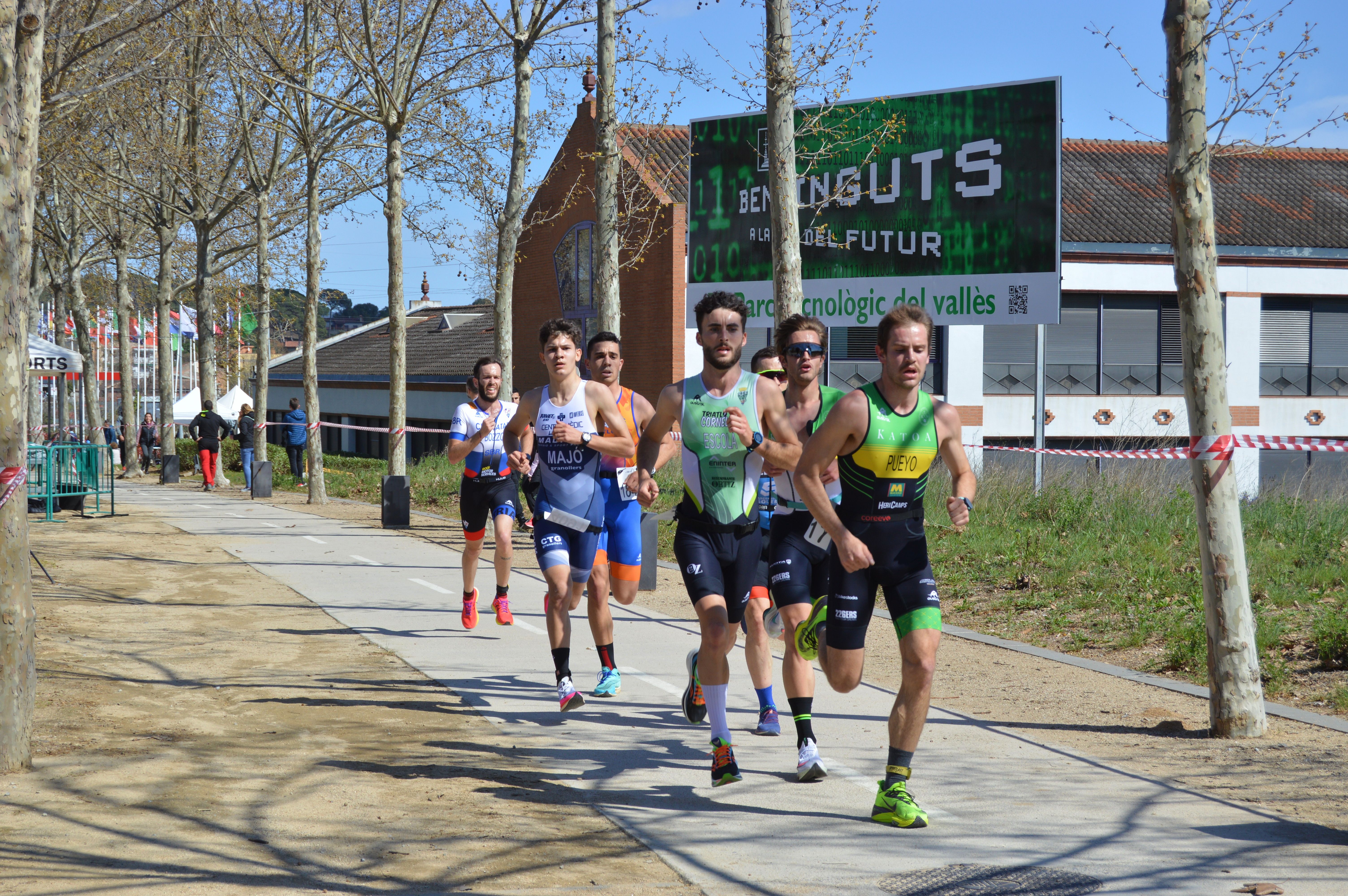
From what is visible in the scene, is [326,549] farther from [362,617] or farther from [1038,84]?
[1038,84]

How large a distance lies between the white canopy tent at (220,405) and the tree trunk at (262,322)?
24.0 m

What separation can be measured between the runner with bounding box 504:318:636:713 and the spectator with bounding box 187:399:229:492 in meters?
24.8

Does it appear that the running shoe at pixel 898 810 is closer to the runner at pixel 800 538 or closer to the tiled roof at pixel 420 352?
the runner at pixel 800 538

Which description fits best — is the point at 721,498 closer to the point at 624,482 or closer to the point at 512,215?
the point at 624,482

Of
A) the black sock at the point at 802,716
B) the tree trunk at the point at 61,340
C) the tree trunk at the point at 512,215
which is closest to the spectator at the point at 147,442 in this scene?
Answer: the tree trunk at the point at 61,340

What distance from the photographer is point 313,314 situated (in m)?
25.9

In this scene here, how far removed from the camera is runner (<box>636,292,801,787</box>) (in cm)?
610

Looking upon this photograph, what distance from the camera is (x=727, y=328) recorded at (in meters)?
6.22

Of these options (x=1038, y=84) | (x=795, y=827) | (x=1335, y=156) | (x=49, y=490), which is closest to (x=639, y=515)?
(x=795, y=827)

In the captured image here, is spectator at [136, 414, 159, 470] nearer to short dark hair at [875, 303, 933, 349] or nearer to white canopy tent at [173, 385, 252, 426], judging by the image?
white canopy tent at [173, 385, 252, 426]

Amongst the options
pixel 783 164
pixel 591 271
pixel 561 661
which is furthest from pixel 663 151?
pixel 561 661

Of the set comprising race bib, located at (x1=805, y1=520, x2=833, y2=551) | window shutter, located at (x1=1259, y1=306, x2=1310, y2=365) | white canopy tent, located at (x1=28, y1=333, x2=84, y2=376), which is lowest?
race bib, located at (x1=805, y1=520, x2=833, y2=551)

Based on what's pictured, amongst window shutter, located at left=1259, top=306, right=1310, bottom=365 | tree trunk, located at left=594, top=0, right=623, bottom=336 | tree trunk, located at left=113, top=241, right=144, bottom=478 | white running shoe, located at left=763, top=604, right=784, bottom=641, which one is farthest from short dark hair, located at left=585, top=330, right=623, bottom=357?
window shutter, located at left=1259, top=306, right=1310, bottom=365

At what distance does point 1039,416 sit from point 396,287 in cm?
1058
